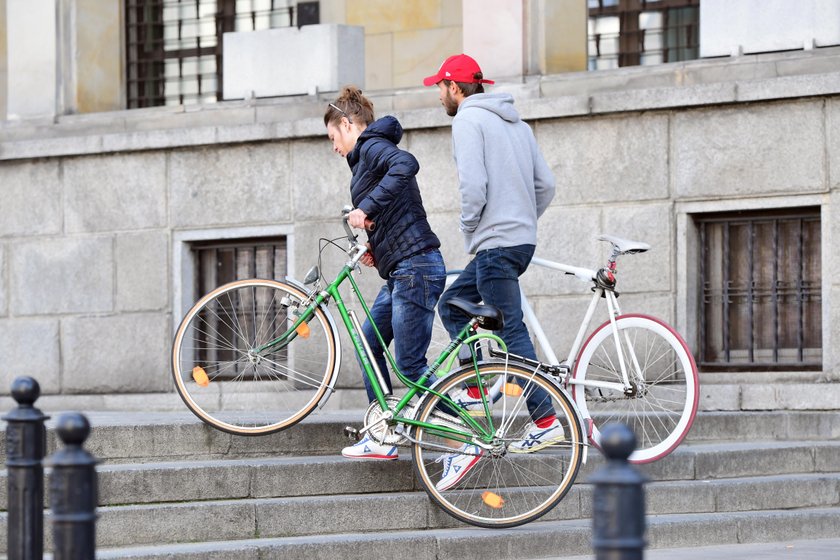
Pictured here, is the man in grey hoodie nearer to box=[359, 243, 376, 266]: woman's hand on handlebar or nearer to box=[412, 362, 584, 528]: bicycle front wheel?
box=[359, 243, 376, 266]: woman's hand on handlebar

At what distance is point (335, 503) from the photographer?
6.85m

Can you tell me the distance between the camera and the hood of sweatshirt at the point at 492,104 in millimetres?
7070

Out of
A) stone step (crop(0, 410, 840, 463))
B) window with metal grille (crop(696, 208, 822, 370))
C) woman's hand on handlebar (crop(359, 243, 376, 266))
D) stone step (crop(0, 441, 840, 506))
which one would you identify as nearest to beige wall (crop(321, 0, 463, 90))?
window with metal grille (crop(696, 208, 822, 370))

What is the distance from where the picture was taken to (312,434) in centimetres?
746

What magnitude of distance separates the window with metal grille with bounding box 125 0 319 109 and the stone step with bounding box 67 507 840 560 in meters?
6.58

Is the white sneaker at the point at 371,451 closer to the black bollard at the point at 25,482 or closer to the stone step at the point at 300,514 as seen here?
the stone step at the point at 300,514

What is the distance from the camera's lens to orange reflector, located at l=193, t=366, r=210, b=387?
23.4 feet

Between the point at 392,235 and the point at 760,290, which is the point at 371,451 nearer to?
the point at 392,235

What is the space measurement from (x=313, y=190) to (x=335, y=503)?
414 cm

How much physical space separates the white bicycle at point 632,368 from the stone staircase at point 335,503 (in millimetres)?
317

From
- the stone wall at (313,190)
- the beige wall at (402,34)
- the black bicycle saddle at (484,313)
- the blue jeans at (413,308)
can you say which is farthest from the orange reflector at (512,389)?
the beige wall at (402,34)

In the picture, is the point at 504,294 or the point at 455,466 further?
the point at 504,294

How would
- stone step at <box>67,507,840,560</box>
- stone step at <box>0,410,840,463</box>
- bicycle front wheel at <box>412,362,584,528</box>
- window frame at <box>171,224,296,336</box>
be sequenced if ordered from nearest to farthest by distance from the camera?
stone step at <box>67,507,840,560</box> → bicycle front wheel at <box>412,362,584,528</box> → stone step at <box>0,410,840,463</box> → window frame at <box>171,224,296,336</box>

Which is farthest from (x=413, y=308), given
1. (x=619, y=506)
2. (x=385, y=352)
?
(x=619, y=506)
